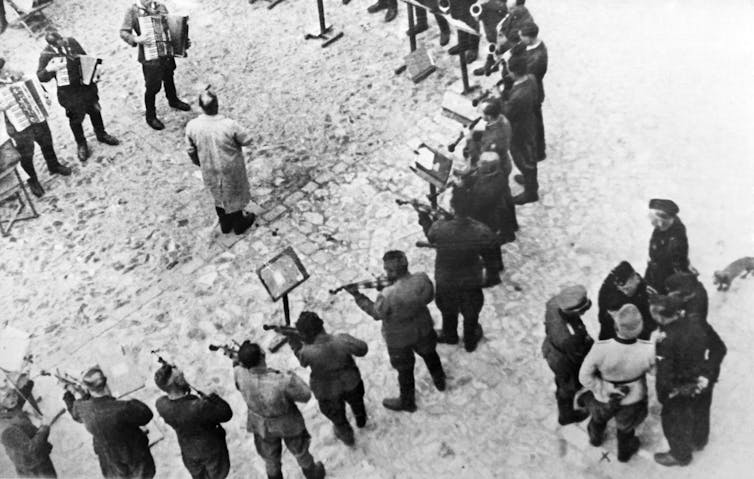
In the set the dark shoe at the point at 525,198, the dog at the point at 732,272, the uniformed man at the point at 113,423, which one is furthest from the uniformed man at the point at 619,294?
the uniformed man at the point at 113,423

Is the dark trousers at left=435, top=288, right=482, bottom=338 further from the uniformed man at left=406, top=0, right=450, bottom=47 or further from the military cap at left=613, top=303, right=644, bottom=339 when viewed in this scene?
the uniformed man at left=406, top=0, right=450, bottom=47

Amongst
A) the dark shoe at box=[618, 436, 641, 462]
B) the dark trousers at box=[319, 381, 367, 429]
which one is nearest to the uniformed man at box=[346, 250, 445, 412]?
the dark trousers at box=[319, 381, 367, 429]

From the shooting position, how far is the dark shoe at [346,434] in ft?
23.9

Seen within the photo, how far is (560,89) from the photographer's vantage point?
11.2m

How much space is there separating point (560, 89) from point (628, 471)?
6.35m

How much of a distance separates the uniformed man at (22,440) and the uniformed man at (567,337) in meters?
4.98

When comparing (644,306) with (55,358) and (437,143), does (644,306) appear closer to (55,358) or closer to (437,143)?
(437,143)

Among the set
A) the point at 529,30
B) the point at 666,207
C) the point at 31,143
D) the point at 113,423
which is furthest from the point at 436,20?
the point at 113,423

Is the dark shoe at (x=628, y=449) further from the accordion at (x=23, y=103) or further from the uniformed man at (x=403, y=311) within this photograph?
the accordion at (x=23, y=103)

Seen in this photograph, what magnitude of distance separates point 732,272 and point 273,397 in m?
5.24

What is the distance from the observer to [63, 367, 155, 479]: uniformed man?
6.50 m

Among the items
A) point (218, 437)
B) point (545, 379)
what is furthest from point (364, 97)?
point (218, 437)

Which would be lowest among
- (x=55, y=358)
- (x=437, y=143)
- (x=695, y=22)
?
(x=55, y=358)

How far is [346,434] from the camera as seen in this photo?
288 inches
